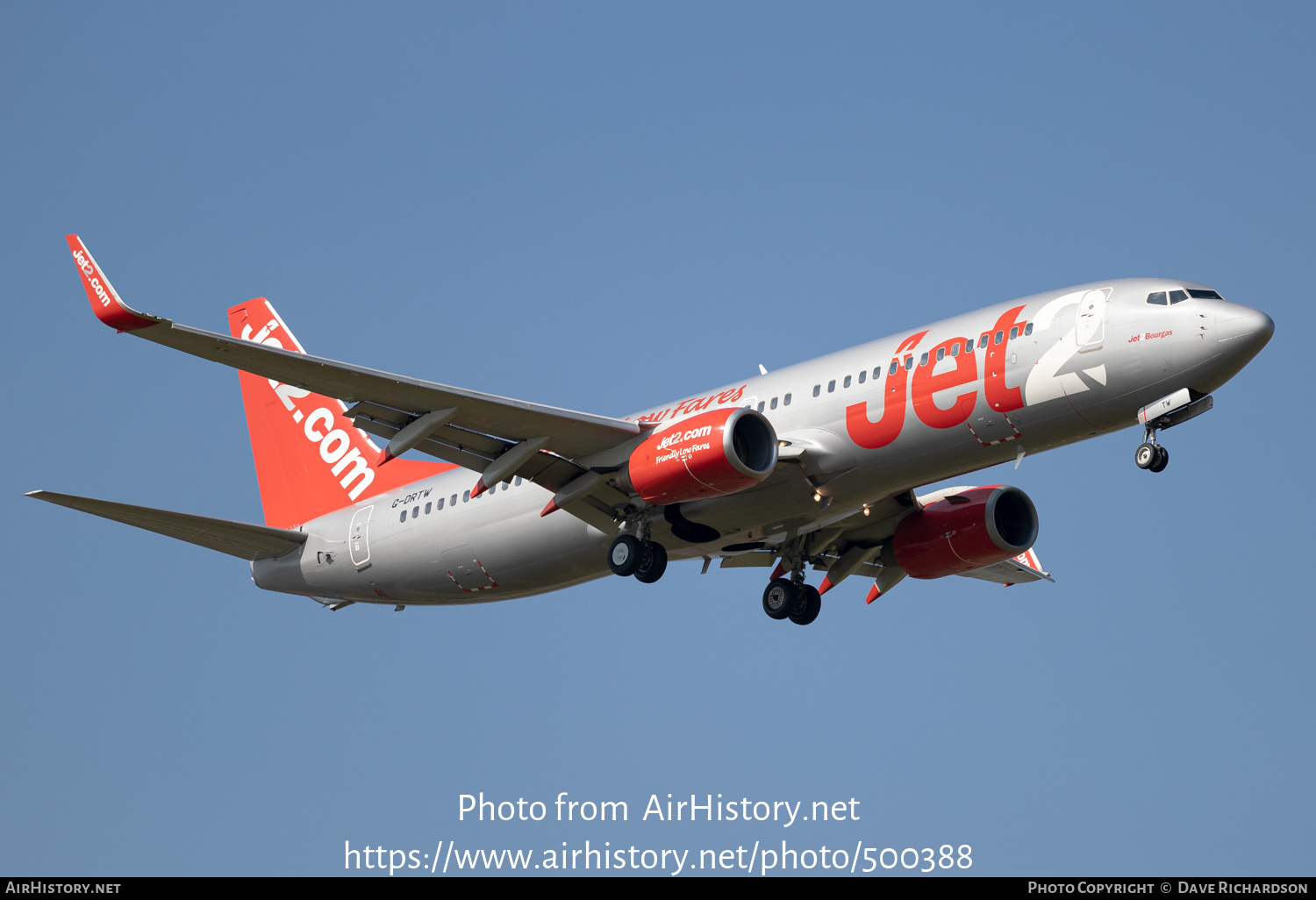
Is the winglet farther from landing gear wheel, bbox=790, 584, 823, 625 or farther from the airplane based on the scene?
landing gear wheel, bbox=790, 584, 823, 625

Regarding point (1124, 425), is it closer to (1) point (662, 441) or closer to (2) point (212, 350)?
(1) point (662, 441)

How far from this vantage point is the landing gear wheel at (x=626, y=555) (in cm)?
3019

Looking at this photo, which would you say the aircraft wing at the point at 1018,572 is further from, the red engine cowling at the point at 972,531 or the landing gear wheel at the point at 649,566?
the landing gear wheel at the point at 649,566

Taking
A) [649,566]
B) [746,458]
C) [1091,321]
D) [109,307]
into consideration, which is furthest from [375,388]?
[1091,321]

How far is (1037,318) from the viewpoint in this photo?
27531 millimetres

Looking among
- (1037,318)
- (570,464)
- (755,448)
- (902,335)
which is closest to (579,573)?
(570,464)

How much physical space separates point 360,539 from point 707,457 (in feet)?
35.2

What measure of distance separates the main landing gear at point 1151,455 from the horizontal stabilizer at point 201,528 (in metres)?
19.7

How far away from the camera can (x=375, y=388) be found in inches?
1096

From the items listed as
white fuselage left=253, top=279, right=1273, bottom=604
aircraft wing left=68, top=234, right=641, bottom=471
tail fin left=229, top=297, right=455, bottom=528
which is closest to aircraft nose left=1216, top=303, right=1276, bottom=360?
white fuselage left=253, top=279, right=1273, bottom=604

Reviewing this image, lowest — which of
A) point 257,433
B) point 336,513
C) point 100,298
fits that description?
point 100,298

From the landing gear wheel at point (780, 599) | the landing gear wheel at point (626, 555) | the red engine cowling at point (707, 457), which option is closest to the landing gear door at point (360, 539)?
the landing gear wheel at point (626, 555)

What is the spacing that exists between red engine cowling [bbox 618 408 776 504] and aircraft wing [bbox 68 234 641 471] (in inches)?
64.3

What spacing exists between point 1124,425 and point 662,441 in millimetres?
8784
